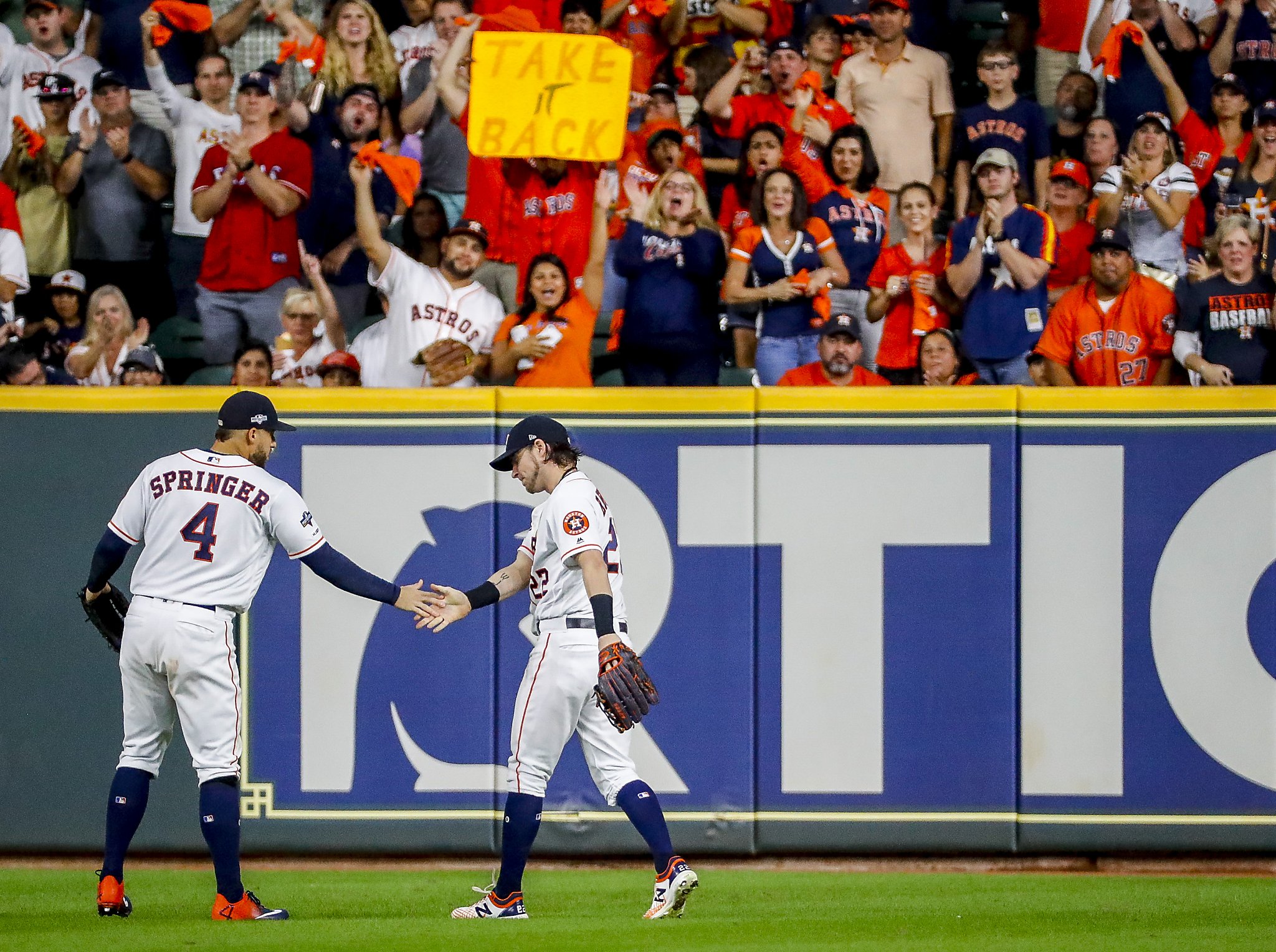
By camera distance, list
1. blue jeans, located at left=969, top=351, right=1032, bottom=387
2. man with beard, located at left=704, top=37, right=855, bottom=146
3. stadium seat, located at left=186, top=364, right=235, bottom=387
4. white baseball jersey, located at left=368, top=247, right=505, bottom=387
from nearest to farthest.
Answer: blue jeans, located at left=969, top=351, right=1032, bottom=387 → white baseball jersey, located at left=368, top=247, right=505, bottom=387 → stadium seat, located at left=186, top=364, right=235, bottom=387 → man with beard, located at left=704, top=37, right=855, bottom=146

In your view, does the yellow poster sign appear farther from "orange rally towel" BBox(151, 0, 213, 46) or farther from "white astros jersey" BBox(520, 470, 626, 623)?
"white astros jersey" BBox(520, 470, 626, 623)

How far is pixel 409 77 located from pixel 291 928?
21.0 ft

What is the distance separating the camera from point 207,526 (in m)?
5.87

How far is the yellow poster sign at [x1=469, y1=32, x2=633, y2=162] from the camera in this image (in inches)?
335

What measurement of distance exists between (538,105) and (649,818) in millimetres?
4363

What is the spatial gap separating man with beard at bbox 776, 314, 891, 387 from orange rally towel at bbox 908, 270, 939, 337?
0.56 metres

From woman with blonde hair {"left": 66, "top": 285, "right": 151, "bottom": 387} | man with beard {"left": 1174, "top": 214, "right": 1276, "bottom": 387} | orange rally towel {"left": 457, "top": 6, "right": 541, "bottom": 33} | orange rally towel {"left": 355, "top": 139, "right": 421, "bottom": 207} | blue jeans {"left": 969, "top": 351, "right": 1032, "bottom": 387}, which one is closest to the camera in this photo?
man with beard {"left": 1174, "top": 214, "right": 1276, "bottom": 387}

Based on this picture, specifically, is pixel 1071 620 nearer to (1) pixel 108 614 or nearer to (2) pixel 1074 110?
(2) pixel 1074 110

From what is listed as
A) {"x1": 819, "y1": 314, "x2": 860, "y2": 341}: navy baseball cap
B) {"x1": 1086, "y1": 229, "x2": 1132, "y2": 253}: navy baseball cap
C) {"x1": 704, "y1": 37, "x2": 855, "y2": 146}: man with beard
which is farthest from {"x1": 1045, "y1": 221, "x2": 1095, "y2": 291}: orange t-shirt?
{"x1": 704, "y1": 37, "x2": 855, "y2": 146}: man with beard

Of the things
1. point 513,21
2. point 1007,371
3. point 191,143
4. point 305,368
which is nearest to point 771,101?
point 513,21

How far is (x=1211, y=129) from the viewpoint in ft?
32.8

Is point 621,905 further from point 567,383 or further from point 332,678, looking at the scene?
point 567,383

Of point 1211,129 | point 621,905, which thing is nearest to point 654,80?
point 1211,129

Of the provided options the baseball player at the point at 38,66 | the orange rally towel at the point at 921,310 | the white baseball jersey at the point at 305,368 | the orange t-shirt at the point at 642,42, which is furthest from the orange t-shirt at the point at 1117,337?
the baseball player at the point at 38,66
